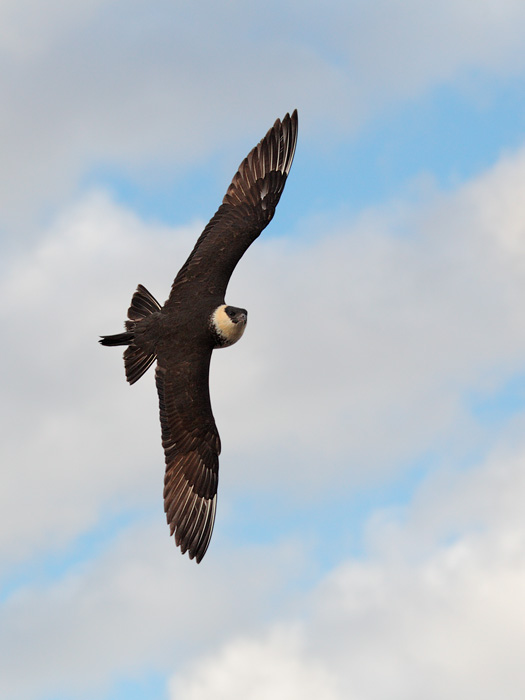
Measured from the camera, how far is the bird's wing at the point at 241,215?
53.2 feet

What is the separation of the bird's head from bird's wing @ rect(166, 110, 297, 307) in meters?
0.46

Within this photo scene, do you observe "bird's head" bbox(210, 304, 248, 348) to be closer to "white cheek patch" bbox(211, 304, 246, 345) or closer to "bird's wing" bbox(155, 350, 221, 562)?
"white cheek patch" bbox(211, 304, 246, 345)

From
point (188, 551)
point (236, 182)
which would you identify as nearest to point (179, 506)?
point (188, 551)

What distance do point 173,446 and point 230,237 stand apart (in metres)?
3.25

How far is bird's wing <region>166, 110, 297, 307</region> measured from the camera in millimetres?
16203

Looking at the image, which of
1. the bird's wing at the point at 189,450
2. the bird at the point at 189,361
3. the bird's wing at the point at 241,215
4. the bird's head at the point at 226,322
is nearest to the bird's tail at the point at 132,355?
the bird at the point at 189,361

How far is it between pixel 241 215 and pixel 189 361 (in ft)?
9.39

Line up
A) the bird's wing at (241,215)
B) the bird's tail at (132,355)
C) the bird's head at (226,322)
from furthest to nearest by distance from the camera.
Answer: the bird's wing at (241,215)
the bird's tail at (132,355)
the bird's head at (226,322)

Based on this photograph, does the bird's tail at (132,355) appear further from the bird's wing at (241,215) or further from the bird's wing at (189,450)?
the bird's wing at (241,215)

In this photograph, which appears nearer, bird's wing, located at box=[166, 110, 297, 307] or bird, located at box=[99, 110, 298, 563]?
bird, located at box=[99, 110, 298, 563]

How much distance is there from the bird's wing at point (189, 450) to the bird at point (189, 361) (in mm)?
12

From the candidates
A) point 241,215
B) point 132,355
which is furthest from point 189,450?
point 241,215

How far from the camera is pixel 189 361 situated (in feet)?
51.2

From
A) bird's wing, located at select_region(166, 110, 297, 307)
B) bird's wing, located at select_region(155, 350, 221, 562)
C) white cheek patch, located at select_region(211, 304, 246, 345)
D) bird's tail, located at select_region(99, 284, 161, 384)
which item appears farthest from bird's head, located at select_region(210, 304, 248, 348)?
bird's tail, located at select_region(99, 284, 161, 384)
